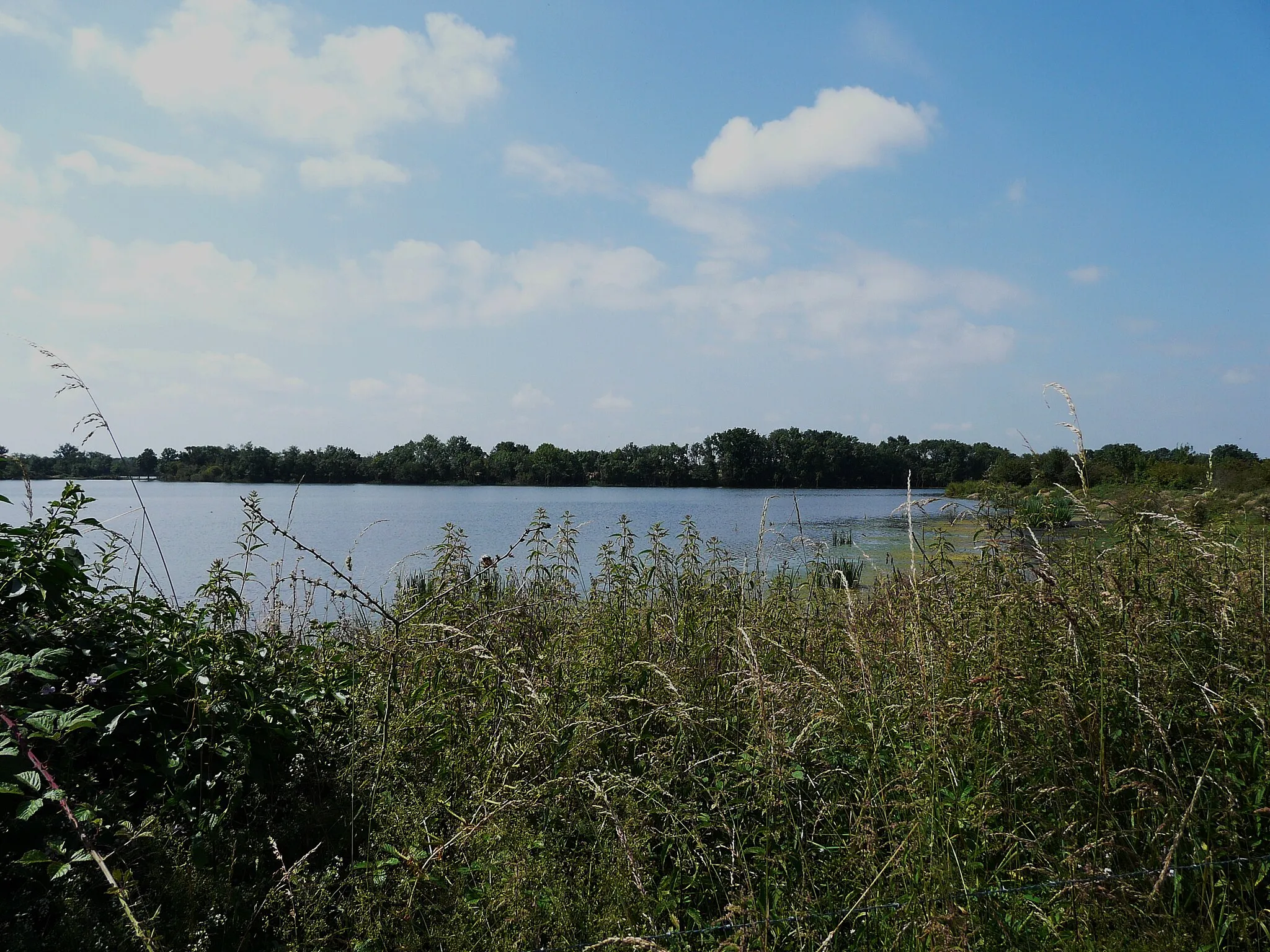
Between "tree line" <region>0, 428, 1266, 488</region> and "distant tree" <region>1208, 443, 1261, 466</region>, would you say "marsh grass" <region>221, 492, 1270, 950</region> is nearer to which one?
"distant tree" <region>1208, 443, 1261, 466</region>

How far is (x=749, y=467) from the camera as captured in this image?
64000 mm

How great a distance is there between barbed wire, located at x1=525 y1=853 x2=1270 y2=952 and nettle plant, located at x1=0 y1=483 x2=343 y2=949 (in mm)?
1061

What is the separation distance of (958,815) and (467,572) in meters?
3.05

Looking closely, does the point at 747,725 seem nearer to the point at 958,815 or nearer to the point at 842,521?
the point at 958,815

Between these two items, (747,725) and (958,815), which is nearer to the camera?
(958,815)

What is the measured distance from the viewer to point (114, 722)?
1854 mm

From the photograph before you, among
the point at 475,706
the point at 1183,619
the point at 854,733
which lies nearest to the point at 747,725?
the point at 854,733

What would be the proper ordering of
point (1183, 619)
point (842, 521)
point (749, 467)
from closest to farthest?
point (1183, 619)
point (842, 521)
point (749, 467)

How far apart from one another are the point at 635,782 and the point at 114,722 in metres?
1.44

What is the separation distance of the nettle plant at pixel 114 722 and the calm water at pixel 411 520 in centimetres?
53

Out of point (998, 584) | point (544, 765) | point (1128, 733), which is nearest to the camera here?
point (544, 765)

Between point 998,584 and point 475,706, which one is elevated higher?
point 998,584

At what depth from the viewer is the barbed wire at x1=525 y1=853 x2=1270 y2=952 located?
189 centimetres

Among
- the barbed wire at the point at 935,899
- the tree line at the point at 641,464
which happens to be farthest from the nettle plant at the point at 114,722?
the tree line at the point at 641,464
